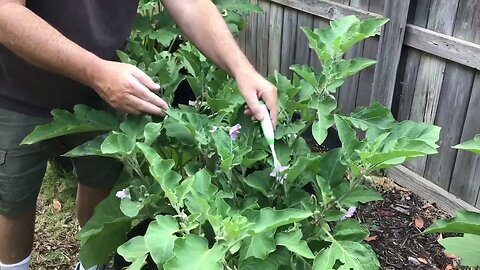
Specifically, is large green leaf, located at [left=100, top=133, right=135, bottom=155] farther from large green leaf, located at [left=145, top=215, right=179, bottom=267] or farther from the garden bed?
the garden bed

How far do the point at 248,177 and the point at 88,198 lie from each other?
113 cm

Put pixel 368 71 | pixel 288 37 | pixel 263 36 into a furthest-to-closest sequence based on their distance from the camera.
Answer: pixel 263 36 → pixel 288 37 → pixel 368 71

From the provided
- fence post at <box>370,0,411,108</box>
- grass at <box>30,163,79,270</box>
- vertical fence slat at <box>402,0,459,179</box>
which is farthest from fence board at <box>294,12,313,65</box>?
grass at <box>30,163,79,270</box>

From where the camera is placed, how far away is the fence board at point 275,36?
449 centimetres

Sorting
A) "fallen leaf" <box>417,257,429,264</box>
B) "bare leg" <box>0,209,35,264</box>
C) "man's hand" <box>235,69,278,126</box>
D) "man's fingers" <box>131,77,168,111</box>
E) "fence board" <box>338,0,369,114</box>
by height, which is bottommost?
"fallen leaf" <box>417,257,429,264</box>

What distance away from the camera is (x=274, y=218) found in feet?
4.57

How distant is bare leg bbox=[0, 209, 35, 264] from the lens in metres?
2.24

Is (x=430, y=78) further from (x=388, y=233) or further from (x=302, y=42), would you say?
(x=302, y=42)

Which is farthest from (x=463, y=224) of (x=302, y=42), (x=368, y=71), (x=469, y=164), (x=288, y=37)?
(x=288, y=37)

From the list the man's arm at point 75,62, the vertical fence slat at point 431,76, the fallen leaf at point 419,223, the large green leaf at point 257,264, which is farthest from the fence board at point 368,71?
the large green leaf at point 257,264

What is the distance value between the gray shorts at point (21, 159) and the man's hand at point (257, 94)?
0.77 metres

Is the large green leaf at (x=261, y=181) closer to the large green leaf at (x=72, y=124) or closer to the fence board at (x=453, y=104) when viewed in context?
the large green leaf at (x=72, y=124)

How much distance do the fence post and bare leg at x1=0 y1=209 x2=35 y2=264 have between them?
7.42ft

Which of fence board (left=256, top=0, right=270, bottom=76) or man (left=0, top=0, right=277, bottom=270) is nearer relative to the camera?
man (left=0, top=0, right=277, bottom=270)
